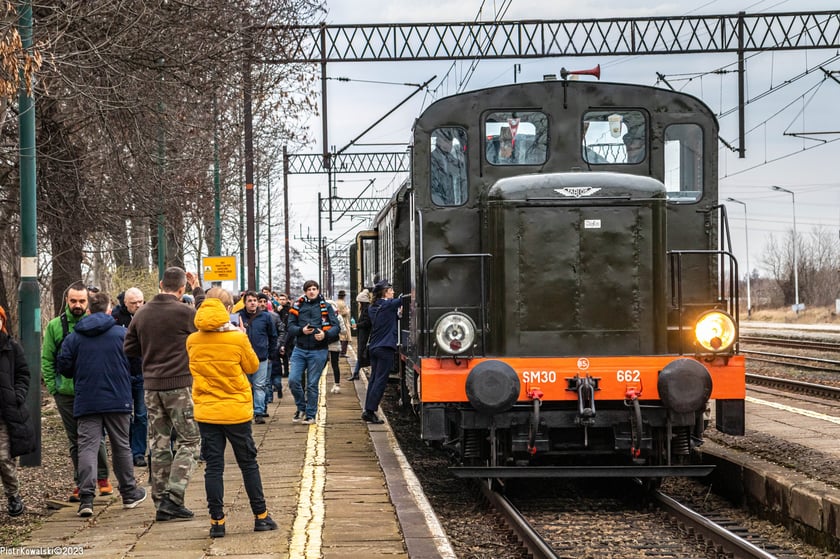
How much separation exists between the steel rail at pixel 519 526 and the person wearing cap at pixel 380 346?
14.5 feet

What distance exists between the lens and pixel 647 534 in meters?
8.54

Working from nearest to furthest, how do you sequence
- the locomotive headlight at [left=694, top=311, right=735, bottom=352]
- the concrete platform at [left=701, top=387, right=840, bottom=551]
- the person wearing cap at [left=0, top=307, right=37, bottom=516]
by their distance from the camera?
the concrete platform at [left=701, top=387, right=840, bottom=551], the person wearing cap at [left=0, top=307, right=37, bottom=516], the locomotive headlight at [left=694, top=311, right=735, bottom=352]

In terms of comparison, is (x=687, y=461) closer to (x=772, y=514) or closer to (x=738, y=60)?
(x=772, y=514)

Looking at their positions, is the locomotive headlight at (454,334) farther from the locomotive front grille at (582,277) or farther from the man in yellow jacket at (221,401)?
the man in yellow jacket at (221,401)

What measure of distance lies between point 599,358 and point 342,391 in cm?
1145

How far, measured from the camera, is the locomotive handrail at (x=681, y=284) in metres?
9.22

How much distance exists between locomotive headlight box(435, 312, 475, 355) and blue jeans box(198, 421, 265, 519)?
6.03 ft

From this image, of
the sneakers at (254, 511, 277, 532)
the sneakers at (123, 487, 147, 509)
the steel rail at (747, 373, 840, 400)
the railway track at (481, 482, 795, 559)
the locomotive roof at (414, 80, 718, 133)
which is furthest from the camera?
the steel rail at (747, 373, 840, 400)

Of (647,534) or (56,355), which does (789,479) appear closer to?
(647,534)

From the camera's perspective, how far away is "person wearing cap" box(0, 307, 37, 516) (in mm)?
8789

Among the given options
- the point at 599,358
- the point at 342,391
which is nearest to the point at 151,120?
the point at 342,391

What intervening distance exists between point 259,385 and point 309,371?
71 centimetres

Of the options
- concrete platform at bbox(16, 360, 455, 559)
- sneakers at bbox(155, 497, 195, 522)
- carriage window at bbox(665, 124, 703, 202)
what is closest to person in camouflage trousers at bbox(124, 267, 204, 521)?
sneakers at bbox(155, 497, 195, 522)

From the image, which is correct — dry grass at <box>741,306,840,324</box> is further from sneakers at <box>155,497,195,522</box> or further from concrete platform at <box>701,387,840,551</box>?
sneakers at <box>155,497,195,522</box>
